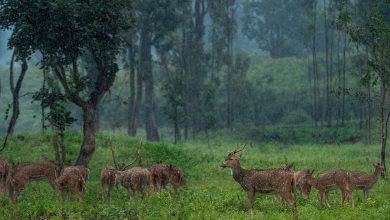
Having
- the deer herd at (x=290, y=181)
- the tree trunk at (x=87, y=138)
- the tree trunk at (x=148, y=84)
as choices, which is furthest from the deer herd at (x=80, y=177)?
the tree trunk at (x=148, y=84)

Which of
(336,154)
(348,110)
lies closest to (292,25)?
(348,110)

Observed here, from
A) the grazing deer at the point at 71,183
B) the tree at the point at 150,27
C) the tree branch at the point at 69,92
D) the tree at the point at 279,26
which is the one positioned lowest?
the grazing deer at the point at 71,183

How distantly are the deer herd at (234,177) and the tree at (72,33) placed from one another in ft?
19.0

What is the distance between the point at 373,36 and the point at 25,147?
21.7 m

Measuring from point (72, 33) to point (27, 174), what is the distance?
782 centimetres

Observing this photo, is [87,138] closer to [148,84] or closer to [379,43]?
[379,43]

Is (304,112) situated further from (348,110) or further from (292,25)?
(292,25)

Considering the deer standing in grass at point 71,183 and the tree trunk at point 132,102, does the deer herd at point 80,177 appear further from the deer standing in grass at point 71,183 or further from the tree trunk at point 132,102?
the tree trunk at point 132,102

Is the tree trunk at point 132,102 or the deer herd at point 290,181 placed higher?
the tree trunk at point 132,102

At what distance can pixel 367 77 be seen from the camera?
27.8 m

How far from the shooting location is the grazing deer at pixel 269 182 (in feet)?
55.8

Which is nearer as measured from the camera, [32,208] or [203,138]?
[32,208]

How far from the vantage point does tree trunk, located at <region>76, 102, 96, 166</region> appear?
90.4 feet

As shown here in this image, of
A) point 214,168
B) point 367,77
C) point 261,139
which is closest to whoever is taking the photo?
point 367,77
